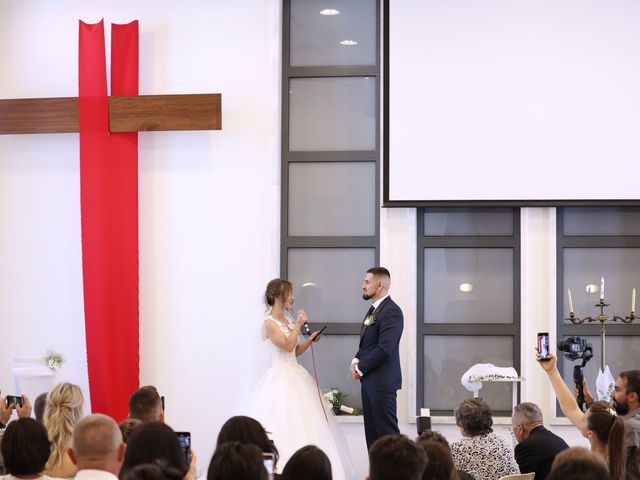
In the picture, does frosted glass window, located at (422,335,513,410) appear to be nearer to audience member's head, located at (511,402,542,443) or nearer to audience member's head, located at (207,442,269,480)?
audience member's head, located at (511,402,542,443)

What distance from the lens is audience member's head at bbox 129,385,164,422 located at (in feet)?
14.8

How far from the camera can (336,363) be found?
8055 mm

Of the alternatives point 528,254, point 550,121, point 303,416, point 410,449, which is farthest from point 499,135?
point 410,449

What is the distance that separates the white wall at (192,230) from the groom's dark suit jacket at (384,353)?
74 centimetres

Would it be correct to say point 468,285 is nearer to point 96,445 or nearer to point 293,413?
point 293,413

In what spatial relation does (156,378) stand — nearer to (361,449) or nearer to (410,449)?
(361,449)

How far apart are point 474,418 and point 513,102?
12.4 ft

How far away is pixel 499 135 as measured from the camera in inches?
306

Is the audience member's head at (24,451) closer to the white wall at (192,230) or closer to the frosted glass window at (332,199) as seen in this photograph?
the white wall at (192,230)

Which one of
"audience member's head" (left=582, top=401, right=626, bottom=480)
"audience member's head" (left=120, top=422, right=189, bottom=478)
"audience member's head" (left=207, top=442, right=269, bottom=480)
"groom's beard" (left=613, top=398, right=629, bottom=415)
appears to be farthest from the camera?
"groom's beard" (left=613, top=398, right=629, bottom=415)

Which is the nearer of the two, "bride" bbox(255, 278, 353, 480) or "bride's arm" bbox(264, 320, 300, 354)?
"bride" bbox(255, 278, 353, 480)

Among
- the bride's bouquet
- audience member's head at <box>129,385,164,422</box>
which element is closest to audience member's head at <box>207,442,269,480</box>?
audience member's head at <box>129,385,164,422</box>

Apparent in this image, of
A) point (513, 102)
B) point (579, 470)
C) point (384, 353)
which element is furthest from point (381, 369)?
point (579, 470)

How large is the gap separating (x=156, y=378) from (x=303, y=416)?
1.73 m
